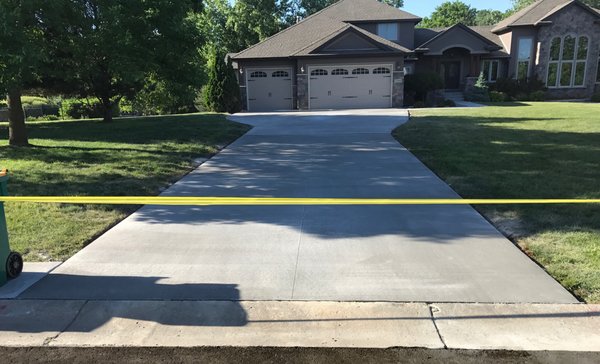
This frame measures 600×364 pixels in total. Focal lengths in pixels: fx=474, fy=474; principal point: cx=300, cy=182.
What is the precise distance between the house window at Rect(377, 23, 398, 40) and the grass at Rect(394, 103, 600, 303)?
49.0 ft

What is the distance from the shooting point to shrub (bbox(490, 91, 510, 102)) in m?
31.4

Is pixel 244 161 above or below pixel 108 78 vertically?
below

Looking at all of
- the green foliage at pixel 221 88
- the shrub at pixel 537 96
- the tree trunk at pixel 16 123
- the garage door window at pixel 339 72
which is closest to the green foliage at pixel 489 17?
the shrub at pixel 537 96

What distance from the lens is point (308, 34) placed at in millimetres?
31922

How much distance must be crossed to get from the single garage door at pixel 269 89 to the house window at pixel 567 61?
63.3ft

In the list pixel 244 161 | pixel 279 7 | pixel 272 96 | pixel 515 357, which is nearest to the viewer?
pixel 515 357

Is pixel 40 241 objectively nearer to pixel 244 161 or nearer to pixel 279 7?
pixel 244 161

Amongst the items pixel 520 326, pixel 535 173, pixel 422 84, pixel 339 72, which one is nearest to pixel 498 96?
pixel 422 84

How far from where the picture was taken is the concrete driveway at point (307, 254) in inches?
178

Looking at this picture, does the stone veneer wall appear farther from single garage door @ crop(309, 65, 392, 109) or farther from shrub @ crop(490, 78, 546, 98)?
single garage door @ crop(309, 65, 392, 109)

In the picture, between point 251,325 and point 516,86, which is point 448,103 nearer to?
point 516,86

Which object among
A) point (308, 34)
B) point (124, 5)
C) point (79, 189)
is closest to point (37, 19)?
point (124, 5)

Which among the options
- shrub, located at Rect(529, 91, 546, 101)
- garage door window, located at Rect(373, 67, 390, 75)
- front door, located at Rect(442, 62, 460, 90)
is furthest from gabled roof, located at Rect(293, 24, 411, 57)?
shrub, located at Rect(529, 91, 546, 101)

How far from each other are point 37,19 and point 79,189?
19.8 ft
